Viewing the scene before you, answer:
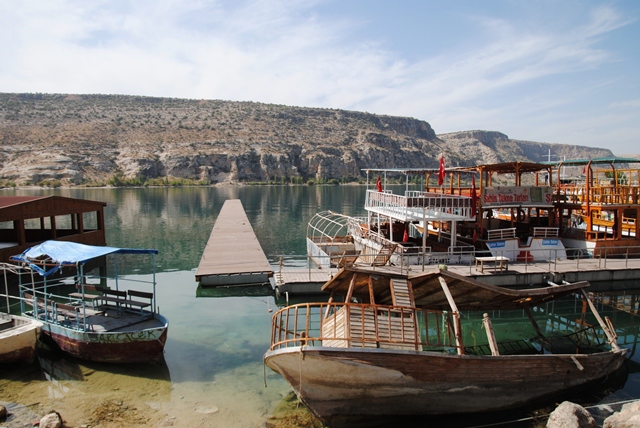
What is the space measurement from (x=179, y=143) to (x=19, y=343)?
128502 millimetres

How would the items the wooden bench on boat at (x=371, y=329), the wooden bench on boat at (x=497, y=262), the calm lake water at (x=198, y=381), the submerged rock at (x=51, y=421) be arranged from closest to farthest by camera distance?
the submerged rock at (x=51, y=421)
the wooden bench on boat at (x=371, y=329)
the calm lake water at (x=198, y=381)
the wooden bench on boat at (x=497, y=262)

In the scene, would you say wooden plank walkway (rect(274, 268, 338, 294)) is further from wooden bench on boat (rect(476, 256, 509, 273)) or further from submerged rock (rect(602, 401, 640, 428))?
submerged rock (rect(602, 401, 640, 428))

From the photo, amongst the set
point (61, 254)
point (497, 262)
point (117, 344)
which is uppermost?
point (61, 254)

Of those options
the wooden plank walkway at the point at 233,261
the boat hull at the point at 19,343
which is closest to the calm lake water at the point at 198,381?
the boat hull at the point at 19,343

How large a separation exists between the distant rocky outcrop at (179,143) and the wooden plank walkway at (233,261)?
87420 millimetres

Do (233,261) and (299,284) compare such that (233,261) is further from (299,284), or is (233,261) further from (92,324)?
(92,324)

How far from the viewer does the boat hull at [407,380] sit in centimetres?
967

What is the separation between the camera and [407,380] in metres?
9.95

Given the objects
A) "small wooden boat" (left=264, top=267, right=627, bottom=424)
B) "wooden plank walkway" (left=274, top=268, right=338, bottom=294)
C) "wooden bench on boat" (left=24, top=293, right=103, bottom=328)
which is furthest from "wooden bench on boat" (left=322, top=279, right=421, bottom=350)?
"wooden bench on boat" (left=24, top=293, right=103, bottom=328)

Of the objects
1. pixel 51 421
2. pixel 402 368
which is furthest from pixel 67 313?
pixel 402 368

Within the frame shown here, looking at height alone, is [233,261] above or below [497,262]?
below

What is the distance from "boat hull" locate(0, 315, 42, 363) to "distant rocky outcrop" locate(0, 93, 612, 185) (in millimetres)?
101529

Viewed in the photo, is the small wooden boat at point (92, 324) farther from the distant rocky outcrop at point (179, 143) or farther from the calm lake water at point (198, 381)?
the distant rocky outcrop at point (179, 143)

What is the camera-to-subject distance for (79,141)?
402 ft
